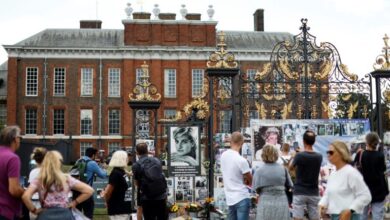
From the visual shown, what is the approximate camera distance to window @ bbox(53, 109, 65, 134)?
4631 centimetres

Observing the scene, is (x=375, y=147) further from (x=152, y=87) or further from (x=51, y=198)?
(x=152, y=87)

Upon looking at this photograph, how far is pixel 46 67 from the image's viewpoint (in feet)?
150

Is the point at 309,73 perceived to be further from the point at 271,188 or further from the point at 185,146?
the point at 271,188

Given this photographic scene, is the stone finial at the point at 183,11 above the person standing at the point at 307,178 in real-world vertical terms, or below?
above

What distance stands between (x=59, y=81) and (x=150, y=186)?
3853 cm

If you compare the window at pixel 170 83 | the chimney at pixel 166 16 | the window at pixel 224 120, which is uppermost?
the chimney at pixel 166 16

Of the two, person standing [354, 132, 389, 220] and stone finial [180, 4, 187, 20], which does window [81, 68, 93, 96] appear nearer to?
stone finial [180, 4, 187, 20]

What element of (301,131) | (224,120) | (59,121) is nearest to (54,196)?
(301,131)

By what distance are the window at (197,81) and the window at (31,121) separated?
12339 millimetres

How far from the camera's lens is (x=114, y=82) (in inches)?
1834

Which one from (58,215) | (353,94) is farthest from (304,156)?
(353,94)

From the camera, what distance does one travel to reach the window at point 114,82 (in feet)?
152

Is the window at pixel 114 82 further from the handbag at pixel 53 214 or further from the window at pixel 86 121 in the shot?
the handbag at pixel 53 214

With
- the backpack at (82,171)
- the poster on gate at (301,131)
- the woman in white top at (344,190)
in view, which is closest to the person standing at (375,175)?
the woman in white top at (344,190)
